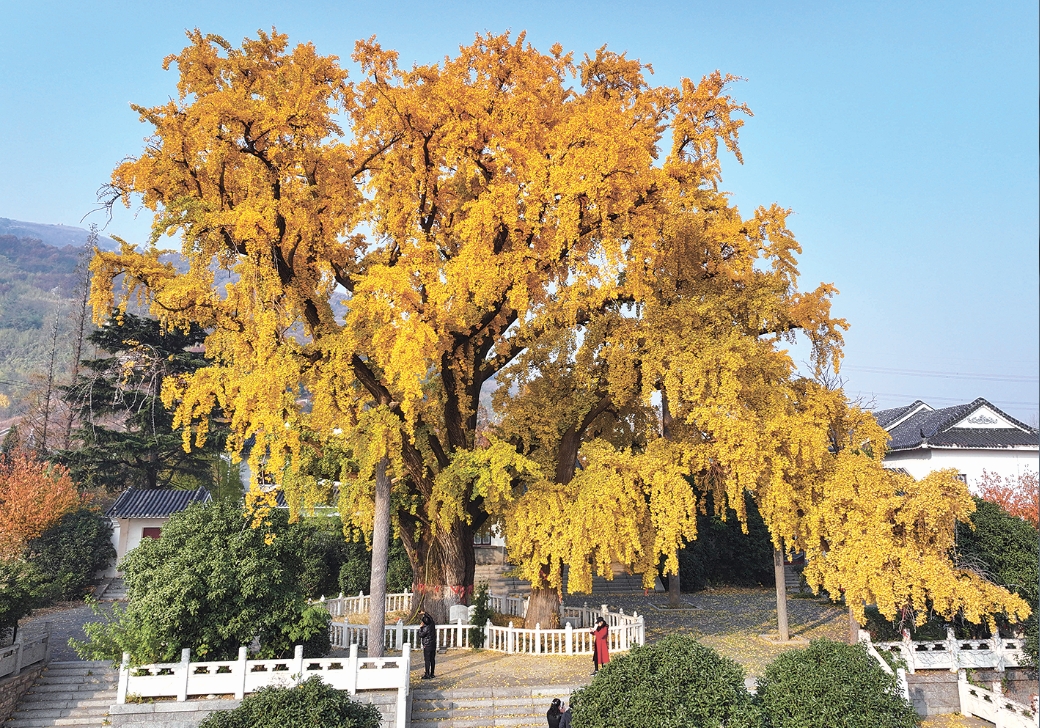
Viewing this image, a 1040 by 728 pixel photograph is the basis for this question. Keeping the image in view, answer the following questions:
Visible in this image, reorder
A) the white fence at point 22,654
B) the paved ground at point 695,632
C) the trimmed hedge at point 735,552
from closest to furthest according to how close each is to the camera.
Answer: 1. the white fence at point 22,654
2. the paved ground at point 695,632
3. the trimmed hedge at point 735,552

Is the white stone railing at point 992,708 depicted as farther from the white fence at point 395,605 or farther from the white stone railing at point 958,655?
the white fence at point 395,605

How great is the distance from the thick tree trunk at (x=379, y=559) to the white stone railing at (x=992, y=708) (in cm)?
1198


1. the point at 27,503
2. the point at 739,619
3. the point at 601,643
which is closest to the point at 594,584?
the point at 739,619

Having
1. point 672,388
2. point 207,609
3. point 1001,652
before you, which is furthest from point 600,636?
point 1001,652

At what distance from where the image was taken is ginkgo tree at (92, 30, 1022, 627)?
1259cm

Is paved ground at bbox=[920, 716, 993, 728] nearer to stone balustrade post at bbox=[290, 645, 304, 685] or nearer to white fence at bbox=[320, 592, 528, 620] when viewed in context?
white fence at bbox=[320, 592, 528, 620]

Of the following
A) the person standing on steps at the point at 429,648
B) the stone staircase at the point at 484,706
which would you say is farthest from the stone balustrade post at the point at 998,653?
the person standing on steps at the point at 429,648

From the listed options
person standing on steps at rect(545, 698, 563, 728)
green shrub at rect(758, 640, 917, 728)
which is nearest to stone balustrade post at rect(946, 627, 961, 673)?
green shrub at rect(758, 640, 917, 728)

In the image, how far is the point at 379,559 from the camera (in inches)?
538

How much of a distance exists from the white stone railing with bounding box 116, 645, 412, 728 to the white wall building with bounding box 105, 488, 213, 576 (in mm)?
15598

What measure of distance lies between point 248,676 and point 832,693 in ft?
32.9

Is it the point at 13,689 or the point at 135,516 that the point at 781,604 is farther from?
the point at 135,516

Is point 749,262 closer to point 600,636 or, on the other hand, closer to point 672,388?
point 672,388

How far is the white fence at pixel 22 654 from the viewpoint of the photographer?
1312 centimetres
